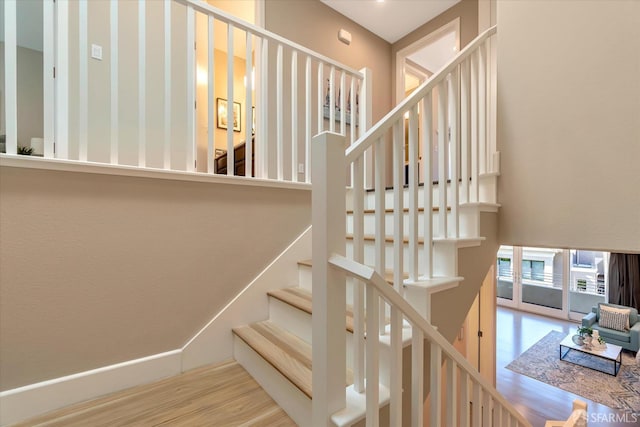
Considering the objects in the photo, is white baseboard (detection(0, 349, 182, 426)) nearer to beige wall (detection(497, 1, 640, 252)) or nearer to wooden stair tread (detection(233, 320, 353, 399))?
wooden stair tread (detection(233, 320, 353, 399))

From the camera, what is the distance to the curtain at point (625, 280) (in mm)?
5547

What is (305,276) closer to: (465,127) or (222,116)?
(465,127)

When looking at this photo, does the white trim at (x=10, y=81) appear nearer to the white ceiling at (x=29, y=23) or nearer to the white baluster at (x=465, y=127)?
the white baluster at (x=465, y=127)

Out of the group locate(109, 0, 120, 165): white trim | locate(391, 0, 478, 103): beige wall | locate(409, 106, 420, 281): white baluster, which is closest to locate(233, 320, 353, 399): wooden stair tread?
locate(409, 106, 420, 281): white baluster

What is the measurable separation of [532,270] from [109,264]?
850 centimetres

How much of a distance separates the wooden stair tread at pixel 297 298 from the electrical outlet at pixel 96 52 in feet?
6.66

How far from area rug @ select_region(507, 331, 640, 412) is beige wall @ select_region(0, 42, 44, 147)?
23.8 feet

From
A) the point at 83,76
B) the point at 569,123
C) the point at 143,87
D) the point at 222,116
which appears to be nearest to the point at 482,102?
the point at 569,123

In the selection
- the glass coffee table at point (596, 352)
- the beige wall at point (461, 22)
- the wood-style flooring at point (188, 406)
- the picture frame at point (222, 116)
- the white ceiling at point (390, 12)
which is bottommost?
the glass coffee table at point (596, 352)

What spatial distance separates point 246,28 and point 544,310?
26.4 feet

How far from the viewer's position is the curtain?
18.2 feet

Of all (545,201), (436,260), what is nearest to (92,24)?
(436,260)

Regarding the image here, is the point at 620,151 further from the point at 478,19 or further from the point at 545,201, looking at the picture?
the point at 478,19

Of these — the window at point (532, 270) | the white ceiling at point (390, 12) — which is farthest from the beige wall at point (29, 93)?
the window at point (532, 270)
